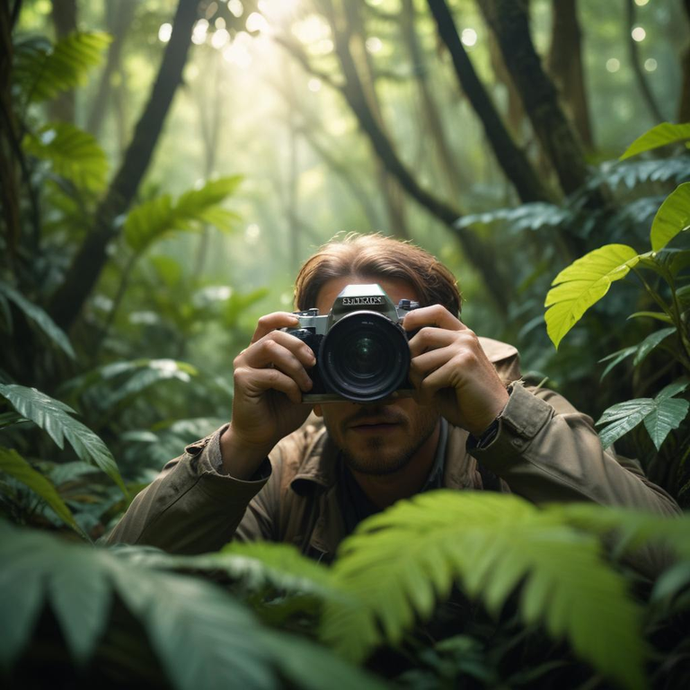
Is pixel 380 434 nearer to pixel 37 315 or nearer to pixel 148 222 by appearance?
pixel 37 315

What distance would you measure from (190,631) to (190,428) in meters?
2.52

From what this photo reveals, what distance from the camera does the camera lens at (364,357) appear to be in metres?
1.77

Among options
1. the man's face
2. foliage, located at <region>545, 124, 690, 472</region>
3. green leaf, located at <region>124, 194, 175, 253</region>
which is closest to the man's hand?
the man's face

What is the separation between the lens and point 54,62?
137 inches

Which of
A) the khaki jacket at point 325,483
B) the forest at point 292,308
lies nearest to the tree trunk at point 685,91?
the forest at point 292,308

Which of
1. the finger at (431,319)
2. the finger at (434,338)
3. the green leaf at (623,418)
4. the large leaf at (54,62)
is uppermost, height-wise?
the large leaf at (54,62)

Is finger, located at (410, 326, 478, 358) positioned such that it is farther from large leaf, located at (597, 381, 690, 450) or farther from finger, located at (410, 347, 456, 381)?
large leaf, located at (597, 381, 690, 450)

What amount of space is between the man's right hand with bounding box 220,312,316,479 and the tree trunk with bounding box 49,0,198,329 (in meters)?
1.99

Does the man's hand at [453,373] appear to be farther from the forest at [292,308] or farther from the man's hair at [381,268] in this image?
the man's hair at [381,268]

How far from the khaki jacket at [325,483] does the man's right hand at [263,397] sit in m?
0.05

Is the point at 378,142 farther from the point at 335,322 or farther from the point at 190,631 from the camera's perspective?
the point at 190,631

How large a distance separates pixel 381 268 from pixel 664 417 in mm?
1051

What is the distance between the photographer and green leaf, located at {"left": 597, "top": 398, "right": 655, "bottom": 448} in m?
1.73

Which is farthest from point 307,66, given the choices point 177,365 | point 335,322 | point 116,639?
point 116,639
